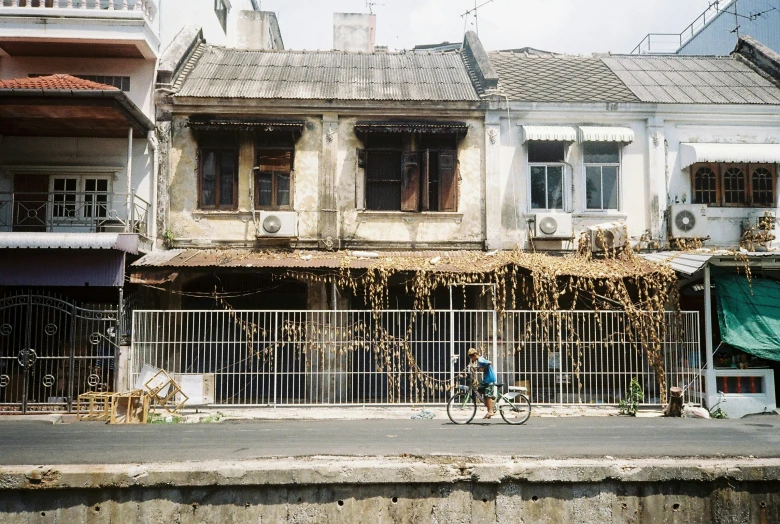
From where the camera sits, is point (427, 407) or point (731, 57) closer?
point (427, 407)

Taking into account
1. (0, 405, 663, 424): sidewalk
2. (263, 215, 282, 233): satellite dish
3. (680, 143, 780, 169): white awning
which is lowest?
(0, 405, 663, 424): sidewalk

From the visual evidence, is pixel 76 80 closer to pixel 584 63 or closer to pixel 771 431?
pixel 584 63

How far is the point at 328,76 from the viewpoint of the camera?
18.0 m

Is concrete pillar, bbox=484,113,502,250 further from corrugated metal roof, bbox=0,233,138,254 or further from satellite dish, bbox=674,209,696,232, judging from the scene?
corrugated metal roof, bbox=0,233,138,254

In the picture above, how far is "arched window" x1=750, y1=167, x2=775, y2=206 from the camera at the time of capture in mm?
16750

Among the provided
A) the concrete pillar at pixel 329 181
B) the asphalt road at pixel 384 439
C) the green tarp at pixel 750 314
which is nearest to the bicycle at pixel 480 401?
the asphalt road at pixel 384 439

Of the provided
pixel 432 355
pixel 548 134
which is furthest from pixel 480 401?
pixel 548 134

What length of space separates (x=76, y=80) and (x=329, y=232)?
21.2ft

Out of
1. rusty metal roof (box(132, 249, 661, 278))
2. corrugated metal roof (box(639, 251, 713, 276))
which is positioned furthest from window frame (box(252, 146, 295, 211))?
corrugated metal roof (box(639, 251, 713, 276))

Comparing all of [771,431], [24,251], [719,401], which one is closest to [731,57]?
[719,401]

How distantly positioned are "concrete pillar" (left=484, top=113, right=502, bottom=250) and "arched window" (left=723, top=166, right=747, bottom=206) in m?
5.67

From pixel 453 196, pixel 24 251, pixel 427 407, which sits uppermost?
pixel 453 196

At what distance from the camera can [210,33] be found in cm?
2134

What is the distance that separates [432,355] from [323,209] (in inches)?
180
